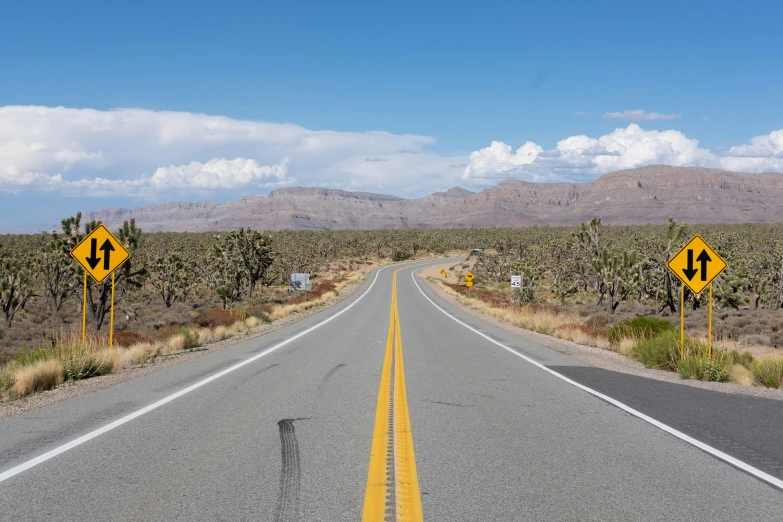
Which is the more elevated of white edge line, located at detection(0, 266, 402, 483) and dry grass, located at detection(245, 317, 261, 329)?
white edge line, located at detection(0, 266, 402, 483)

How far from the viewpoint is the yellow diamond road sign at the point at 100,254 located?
15406mm

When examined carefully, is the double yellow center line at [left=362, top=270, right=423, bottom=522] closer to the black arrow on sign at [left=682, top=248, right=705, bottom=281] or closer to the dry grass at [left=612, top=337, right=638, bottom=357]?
the black arrow on sign at [left=682, top=248, right=705, bottom=281]

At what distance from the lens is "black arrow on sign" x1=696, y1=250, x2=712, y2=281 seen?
47.3 ft

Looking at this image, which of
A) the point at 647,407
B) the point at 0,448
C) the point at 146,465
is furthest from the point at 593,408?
the point at 0,448

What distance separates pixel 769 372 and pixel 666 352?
8.94 feet

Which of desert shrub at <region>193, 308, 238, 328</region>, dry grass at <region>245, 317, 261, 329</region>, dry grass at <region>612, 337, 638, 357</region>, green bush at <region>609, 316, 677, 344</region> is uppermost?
green bush at <region>609, 316, 677, 344</region>

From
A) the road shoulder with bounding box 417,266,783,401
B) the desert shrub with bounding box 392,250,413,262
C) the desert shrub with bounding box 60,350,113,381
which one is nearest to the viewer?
the road shoulder with bounding box 417,266,783,401

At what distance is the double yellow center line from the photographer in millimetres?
4805

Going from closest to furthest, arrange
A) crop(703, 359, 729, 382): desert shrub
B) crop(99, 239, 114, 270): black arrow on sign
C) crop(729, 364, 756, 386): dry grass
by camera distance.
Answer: crop(729, 364, 756, 386): dry grass, crop(703, 359, 729, 382): desert shrub, crop(99, 239, 114, 270): black arrow on sign

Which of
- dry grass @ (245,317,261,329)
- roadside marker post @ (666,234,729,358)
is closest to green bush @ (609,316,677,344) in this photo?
roadside marker post @ (666,234,729,358)

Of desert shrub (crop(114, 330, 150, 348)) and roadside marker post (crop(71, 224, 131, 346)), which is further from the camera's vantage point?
desert shrub (crop(114, 330, 150, 348))

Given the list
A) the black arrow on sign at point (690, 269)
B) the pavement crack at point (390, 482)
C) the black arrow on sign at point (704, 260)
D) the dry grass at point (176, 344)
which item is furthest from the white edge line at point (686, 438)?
the dry grass at point (176, 344)

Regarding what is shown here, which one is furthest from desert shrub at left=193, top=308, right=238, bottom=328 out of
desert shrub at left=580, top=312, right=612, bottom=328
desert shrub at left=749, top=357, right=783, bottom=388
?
desert shrub at left=749, top=357, right=783, bottom=388

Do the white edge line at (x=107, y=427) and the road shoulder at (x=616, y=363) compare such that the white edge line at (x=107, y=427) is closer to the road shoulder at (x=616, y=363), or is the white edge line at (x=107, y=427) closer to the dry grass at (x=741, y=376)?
the road shoulder at (x=616, y=363)
